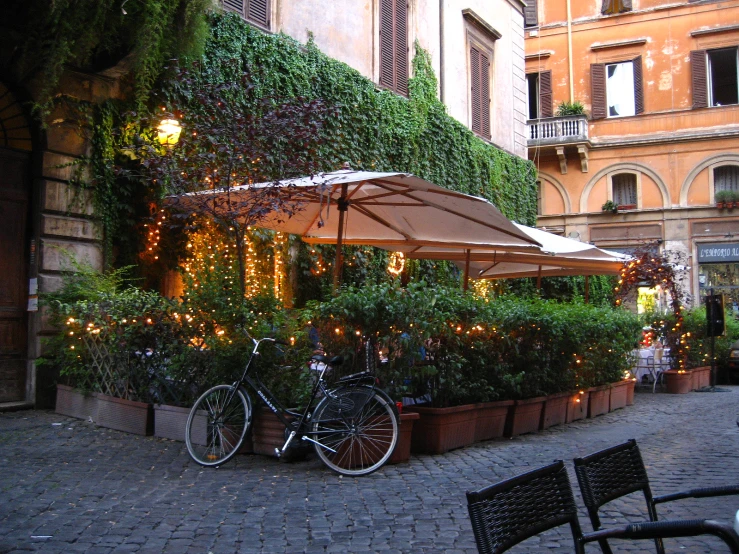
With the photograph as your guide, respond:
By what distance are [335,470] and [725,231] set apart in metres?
24.6

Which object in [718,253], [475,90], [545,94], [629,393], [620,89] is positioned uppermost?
[545,94]

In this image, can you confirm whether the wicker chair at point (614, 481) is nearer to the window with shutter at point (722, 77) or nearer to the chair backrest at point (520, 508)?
the chair backrest at point (520, 508)

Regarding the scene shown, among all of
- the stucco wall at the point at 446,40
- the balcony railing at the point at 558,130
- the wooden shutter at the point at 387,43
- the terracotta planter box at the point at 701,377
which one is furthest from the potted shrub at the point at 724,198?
the wooden shutter at the point at 387,43

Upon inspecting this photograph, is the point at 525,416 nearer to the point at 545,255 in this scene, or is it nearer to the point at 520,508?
the point at 545,255

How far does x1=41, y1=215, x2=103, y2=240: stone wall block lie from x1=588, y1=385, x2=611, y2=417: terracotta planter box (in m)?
6.37

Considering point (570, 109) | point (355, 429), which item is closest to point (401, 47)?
point (355, 429)

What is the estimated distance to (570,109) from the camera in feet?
96.1

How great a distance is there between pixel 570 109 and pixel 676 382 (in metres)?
16.6

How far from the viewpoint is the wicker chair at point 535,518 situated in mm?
2223

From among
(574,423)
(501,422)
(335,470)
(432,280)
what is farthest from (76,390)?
(432,280)

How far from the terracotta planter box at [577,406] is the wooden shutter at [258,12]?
7272 millimetres

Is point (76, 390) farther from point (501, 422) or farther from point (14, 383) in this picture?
point (501, 422)

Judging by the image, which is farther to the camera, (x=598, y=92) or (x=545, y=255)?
(x=598, y=92)

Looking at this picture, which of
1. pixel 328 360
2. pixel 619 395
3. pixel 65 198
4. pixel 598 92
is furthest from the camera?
pixel 598 92
